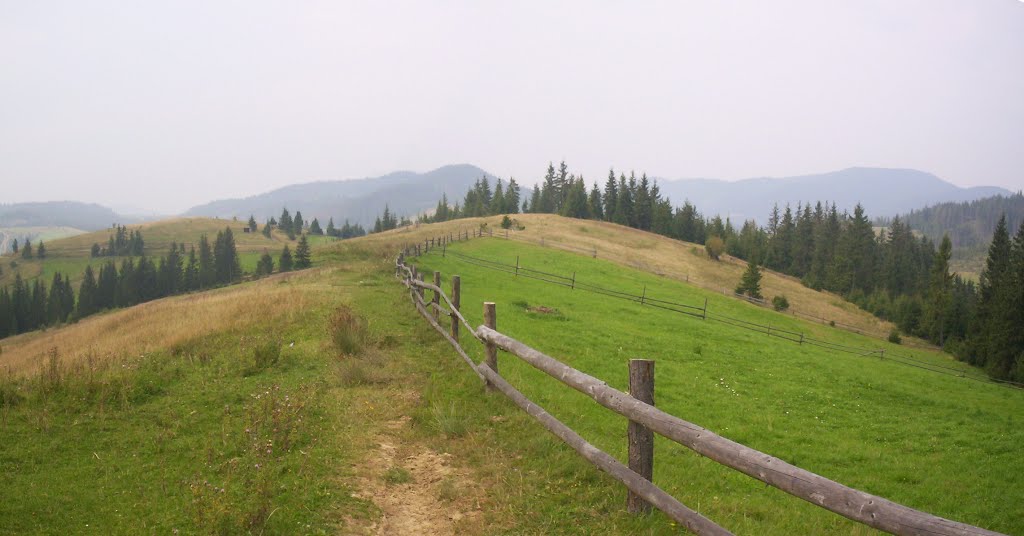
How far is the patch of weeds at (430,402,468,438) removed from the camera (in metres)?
7.11

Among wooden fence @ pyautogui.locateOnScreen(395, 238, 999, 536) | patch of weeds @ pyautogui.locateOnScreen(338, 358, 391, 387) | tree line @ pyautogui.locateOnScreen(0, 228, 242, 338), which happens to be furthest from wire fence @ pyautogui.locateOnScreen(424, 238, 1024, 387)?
tree line @ pyautogui.locateOnScreen(0, 228, 242, 338)

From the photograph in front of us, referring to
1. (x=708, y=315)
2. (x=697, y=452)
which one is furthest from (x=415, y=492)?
(x=708, y=315)

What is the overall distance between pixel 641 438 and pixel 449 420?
3.34 meters

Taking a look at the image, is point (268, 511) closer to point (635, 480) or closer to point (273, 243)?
point (635, 480)

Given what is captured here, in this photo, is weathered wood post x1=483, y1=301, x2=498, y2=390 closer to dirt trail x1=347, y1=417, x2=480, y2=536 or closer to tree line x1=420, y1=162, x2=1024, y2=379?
dirt trail x1=347, y1=417, x2=480, y2=536

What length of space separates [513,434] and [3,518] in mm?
5263

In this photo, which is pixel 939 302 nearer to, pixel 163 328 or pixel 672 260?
pixel 672 260

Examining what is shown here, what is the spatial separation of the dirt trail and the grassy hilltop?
3cm

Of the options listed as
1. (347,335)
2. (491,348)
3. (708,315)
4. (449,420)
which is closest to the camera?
(449,420)

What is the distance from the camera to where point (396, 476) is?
5.84 m

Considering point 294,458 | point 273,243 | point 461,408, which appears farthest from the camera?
point 273,243


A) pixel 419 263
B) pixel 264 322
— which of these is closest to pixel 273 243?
pixel 419 263

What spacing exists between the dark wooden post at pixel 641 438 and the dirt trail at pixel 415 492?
161 cm

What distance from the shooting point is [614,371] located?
46.7 feet
